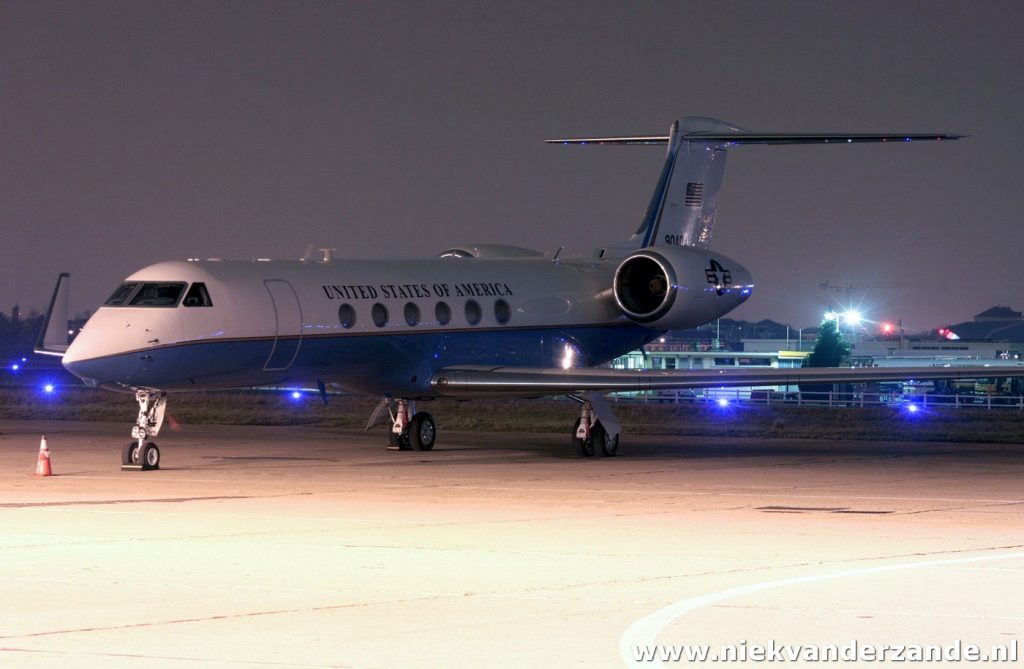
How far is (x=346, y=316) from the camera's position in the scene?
2477 cm

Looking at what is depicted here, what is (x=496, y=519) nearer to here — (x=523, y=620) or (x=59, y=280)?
(x=523, y=620)

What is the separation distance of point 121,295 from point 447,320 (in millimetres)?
5784

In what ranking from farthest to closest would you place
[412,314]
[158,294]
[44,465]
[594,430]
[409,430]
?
[409,430] < [594,430] < [412,314] < [158,294] < [44,465]

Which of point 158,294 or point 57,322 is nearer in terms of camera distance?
point 158,294

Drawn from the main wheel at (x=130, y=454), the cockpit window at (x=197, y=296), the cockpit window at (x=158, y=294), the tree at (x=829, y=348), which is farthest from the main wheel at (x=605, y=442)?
the tree at (x=829, y=348)

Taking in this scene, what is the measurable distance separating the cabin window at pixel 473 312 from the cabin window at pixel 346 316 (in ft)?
8.57

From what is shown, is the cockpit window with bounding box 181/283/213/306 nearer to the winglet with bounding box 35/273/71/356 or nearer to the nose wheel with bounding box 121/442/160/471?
the nose wheel with bounding box 121/442/160/471

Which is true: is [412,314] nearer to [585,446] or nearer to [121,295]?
[585,446]

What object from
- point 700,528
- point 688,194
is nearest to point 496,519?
point 700,528

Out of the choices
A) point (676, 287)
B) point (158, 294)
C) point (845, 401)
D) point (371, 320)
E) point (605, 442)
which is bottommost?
point (605, 442)

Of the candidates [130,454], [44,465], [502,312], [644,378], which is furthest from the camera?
[502,312]

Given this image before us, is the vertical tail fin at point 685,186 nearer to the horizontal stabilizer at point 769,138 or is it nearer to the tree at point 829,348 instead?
the horizontal stabilizer at point 769,138

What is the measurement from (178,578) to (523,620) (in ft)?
9.77

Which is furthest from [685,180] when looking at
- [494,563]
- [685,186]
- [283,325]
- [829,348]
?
[829,348]
